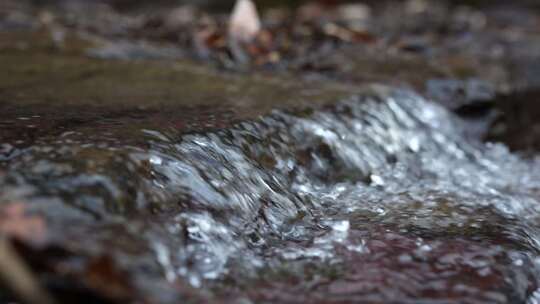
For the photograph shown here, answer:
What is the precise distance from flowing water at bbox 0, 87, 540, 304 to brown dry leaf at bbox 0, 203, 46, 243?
0.18 feet

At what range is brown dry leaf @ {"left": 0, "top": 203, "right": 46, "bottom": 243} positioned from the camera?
4.78ft

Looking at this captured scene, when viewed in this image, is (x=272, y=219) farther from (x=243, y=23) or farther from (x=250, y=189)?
(x=243, y=23)

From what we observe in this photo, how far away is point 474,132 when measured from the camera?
15.1ft

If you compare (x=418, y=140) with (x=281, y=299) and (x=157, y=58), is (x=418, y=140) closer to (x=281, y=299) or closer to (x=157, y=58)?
(x=157, y=58)

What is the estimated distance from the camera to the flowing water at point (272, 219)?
171 centimetres

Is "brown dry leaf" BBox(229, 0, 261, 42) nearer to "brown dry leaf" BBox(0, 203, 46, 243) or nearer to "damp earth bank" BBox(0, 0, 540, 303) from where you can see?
"damp earth bank" BBox(0, 0, 540, 303)

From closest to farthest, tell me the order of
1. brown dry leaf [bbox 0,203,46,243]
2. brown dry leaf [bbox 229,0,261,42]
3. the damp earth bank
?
1. brown dry leaf [bbox 0,203,46,243]
2. the damp earth bank
3. brown dry leaf [bbox 229,0,261,42]

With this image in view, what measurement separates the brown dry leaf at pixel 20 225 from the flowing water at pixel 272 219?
0.18 ft

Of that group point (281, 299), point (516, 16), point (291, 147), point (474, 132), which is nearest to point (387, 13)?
point (516, 16)

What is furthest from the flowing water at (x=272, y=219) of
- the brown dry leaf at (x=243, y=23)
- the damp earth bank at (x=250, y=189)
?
the brown dry leaf at (x=243, y=23)

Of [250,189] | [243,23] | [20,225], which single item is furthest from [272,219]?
[243,23]

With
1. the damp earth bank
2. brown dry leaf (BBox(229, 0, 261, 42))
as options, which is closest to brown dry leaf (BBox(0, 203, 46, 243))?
Answer: the damp earth bank

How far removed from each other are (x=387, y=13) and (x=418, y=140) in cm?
495

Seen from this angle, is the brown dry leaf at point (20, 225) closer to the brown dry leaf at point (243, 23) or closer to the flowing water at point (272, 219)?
the flowing water at point (272, 219)
